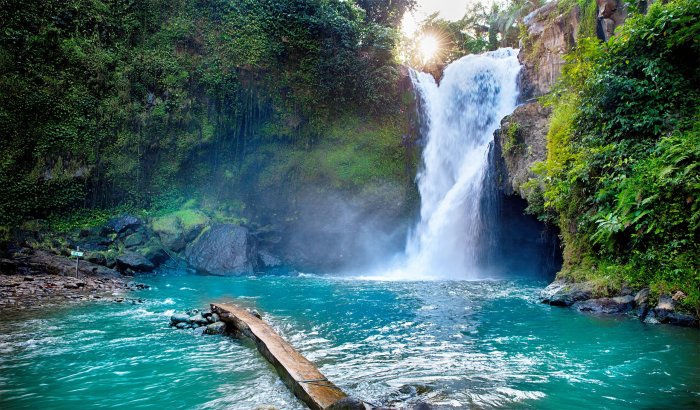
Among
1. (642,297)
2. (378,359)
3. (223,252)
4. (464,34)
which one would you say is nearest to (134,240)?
(223,252)

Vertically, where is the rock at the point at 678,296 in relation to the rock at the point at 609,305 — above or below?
above

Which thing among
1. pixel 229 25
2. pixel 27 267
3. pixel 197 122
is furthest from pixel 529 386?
pixel 229 25

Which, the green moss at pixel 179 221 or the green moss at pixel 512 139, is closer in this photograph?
the green moss at pixel 512 139

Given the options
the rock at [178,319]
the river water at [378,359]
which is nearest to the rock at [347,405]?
the river water at [378,359]

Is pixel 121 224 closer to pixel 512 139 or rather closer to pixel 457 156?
pixel 457 156

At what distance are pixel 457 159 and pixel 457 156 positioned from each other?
166 millimetres

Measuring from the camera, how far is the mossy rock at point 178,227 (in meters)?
18.9

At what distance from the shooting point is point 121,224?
18.8m

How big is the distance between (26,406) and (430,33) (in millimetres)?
33639

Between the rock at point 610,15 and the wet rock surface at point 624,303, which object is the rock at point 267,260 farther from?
the rock at point 610,15

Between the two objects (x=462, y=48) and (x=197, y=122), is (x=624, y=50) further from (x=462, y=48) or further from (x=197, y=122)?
(x=462, y=48)

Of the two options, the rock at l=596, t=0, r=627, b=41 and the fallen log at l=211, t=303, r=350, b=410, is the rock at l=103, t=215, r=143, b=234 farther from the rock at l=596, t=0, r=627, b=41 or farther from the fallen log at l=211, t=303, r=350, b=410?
the rock at l=596, t=0, r=627, b=41

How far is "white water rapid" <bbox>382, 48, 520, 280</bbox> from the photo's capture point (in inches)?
680

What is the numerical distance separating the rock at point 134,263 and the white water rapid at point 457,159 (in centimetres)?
989
